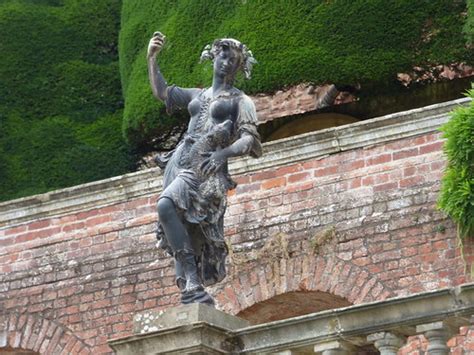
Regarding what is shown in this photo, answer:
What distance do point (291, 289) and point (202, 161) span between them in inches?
174

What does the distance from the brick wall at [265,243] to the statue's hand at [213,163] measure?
150 inches

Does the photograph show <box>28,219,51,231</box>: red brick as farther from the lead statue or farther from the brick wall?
the lead statue

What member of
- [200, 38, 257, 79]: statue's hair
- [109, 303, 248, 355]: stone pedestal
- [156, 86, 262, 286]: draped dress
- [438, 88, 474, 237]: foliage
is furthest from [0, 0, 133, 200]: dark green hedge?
[109, 303, 248, 355]: stone pedestal

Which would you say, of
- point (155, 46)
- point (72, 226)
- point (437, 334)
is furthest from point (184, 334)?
point (72, 226)

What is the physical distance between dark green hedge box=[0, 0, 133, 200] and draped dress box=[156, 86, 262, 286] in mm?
10060

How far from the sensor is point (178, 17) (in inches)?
699

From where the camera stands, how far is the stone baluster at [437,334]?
7375 mm

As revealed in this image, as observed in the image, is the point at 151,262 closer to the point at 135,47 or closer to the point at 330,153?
the point at 330,153

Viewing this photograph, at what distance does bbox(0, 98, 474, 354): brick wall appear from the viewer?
12.6 meters

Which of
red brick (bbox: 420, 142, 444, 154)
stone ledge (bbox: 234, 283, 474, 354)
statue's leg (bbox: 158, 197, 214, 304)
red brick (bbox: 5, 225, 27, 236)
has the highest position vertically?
red brick (bbox: 5, 225, 27, 236)

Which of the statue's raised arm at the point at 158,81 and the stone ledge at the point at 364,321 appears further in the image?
the statue's raised arm at the point at 158,81

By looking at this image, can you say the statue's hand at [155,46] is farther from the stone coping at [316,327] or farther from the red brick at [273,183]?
the red brick at [273,183]

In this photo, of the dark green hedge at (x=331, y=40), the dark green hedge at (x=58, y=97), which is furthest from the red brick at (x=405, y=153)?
the dark green hedge at (x=58, y=97)

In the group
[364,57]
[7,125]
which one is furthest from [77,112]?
[364,57]
